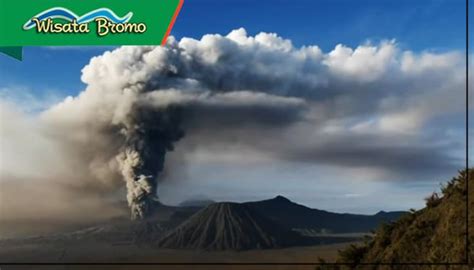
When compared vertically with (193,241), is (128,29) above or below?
above

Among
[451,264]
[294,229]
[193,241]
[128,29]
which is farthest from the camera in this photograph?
[294,229]

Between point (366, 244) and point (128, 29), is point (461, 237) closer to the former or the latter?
point (366, 244)

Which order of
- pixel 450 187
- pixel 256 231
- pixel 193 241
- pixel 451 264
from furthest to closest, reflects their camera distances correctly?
pixel 256 231
pixel 193 241
pixel 450 187
pixel 451 264

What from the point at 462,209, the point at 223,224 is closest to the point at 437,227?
the point at 462,209

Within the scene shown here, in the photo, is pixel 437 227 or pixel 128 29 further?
pixel 128 29

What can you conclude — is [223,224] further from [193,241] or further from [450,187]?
[450,187]

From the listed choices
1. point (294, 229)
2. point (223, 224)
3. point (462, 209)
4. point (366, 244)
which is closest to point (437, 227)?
point (462, 209)
